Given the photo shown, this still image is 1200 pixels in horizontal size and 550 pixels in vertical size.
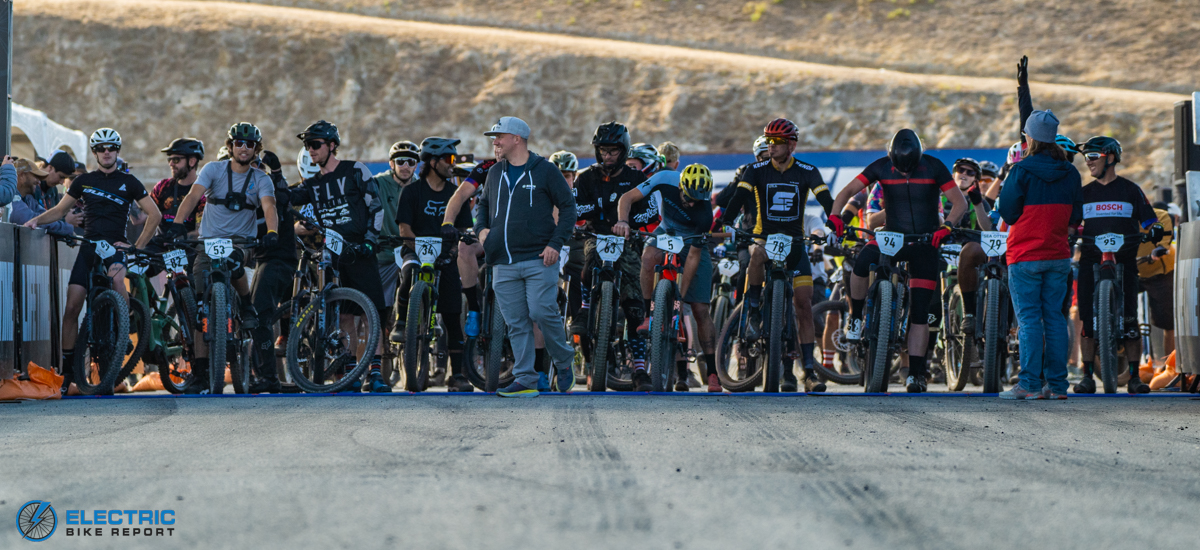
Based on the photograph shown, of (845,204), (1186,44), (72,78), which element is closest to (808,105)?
(1186,44)

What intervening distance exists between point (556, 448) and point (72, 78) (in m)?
67.8

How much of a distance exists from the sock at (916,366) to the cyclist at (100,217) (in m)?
6.17

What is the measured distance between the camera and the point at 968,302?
11.3 m

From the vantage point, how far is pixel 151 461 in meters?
6.00

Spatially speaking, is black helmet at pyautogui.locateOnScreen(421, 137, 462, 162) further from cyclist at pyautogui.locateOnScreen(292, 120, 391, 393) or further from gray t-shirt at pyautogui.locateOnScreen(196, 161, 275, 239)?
gray t-shirt at pyautogui.locateOnScreen(196, 161, 275, 239)

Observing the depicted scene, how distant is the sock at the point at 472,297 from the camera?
11000mm

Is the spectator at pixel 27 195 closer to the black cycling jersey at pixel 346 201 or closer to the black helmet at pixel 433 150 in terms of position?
the black cycling jersey at pixel 346 201

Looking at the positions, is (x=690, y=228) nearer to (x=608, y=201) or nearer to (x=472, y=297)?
(x=608, y=201)

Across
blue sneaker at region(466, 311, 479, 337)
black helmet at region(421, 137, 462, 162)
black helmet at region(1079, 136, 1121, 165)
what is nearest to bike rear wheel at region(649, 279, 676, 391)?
blue sneaker at region(466, 311, 479, 337)

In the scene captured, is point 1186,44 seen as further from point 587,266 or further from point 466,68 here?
point 587,266

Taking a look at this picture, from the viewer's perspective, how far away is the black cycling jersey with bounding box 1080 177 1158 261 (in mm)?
11484

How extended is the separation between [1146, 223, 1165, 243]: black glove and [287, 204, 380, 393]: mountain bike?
616 centimetres

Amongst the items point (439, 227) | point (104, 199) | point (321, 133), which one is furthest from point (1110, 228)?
point (104, 199)

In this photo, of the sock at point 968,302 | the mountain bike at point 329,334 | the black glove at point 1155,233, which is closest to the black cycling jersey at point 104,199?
the mountain bike at point 329,334
